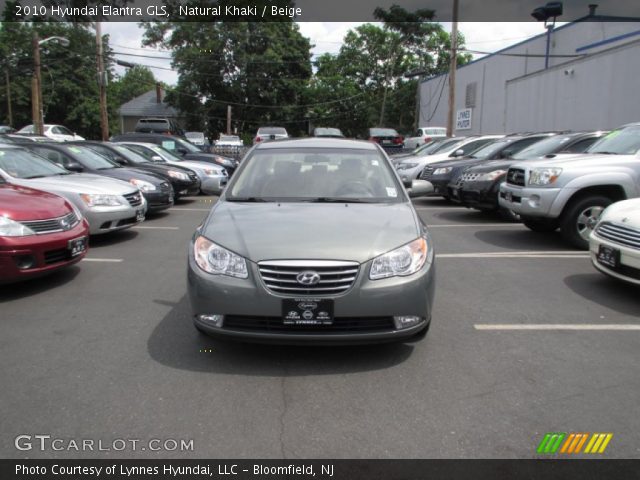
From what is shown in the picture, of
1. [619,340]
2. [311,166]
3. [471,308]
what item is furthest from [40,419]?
[619,340]

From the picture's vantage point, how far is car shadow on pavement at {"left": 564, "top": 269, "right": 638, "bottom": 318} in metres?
5.12

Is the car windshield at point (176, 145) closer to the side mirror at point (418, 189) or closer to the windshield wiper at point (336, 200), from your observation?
the side mirror at point (418, 189)

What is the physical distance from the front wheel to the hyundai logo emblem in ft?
17.6

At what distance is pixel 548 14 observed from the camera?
83.1 ft

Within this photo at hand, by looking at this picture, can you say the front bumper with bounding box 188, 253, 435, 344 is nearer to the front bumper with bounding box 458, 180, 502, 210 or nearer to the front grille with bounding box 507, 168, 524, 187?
the front grille with bounding box 507, 168, 524, 187

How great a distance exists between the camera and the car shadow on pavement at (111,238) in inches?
317

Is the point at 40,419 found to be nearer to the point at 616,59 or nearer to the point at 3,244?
the point at 3,244

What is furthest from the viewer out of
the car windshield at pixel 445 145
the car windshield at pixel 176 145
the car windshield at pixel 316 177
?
the car windshield at pixel 176 145

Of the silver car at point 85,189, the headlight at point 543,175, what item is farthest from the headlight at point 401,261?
the silver car at point 85,189

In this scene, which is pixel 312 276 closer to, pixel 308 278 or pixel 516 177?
pixel 308 278

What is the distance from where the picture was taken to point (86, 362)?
12.5ft

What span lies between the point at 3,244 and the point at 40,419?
2.61 meters
